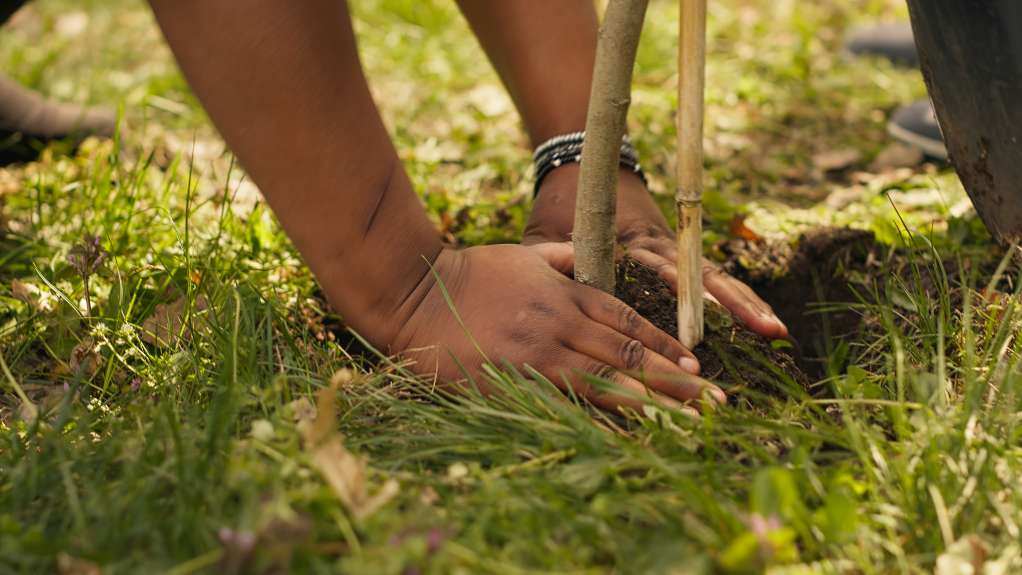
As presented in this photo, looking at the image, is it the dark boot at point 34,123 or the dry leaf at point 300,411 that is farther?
the dark boot at point 34,123

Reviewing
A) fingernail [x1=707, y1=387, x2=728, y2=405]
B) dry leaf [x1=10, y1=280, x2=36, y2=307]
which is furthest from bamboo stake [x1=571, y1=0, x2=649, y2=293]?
dry leaf [x1=10, y1=280, x2=36, y2=307]

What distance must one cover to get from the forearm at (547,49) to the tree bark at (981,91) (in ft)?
2.20

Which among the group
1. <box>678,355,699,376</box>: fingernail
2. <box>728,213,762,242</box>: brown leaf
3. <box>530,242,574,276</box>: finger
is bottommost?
<box>678,355,699,376</box>: fingernail

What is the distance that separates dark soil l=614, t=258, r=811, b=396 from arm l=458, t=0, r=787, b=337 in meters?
0.17

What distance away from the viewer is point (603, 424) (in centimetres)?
147

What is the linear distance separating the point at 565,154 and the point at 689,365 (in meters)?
0.65

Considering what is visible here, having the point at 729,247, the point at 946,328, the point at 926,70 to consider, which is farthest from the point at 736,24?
the point at 946,328

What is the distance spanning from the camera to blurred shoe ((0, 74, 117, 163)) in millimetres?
2699

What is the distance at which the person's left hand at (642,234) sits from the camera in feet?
5.71

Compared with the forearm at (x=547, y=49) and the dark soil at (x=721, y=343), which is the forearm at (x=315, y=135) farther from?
the forearm at (x=547, y=49)

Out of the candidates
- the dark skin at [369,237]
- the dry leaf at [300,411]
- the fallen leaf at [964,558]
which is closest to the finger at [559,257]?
the dark skin at [369,237]

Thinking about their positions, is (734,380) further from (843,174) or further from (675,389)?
(843,174)

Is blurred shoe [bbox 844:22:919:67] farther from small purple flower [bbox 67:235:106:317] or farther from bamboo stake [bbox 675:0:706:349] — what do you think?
small purple flower [bbox 67:235:106:317]

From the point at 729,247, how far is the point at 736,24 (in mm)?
2284
